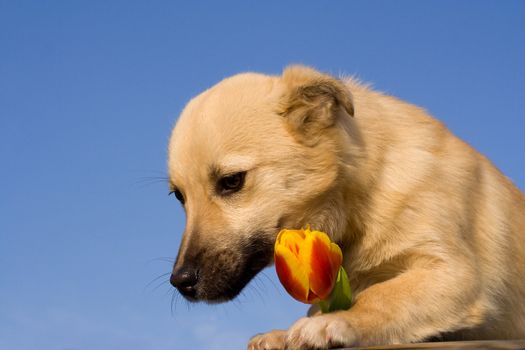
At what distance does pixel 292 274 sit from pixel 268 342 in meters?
0.74

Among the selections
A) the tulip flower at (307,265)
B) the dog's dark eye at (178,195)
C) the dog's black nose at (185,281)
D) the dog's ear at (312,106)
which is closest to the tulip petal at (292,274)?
the tulip flower at (307,265)

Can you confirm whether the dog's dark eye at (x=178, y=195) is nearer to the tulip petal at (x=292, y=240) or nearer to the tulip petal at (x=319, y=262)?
the tulip petal at (x=292, y=240)

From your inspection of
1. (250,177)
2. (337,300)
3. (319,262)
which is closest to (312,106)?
(250,177)

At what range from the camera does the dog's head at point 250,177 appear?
4.26 m

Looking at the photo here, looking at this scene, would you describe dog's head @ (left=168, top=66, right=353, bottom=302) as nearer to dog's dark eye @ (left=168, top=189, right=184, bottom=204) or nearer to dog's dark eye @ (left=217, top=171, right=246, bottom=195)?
dog's dark eye @ (left=217, top=171, right=246, bottom=195)

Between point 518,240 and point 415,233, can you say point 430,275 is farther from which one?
point 518,240

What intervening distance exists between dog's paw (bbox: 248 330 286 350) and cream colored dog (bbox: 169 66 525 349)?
40 cm

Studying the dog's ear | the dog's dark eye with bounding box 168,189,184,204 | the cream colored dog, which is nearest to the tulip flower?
the cream colored dog

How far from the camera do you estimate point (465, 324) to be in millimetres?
4137

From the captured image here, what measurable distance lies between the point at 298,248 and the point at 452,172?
1.65m

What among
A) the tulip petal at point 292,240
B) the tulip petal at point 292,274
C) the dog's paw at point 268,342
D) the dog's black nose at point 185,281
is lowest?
the dog's paw at point 268,342

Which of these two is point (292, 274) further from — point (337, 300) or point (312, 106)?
point (312, 106)

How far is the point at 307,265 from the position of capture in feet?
10.7

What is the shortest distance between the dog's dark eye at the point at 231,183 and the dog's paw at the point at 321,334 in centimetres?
106
